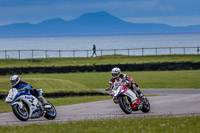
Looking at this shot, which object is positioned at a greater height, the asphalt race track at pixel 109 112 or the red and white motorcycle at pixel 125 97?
the red and white motorcycle at pixel 125 97

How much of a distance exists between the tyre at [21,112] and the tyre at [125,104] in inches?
118

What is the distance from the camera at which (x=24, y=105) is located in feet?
49.2

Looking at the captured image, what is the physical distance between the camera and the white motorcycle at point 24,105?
48.2ft

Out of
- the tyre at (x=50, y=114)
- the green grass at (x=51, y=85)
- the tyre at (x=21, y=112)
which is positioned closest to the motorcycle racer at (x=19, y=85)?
the tyre at (x=21, y=112)

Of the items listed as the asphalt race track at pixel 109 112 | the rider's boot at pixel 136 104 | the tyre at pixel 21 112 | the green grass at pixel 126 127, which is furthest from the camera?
the rider's boot at pixel 136 104

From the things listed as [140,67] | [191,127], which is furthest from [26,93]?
[140,67]

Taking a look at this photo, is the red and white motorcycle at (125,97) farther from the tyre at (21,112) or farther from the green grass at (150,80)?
the green grass at (150,80)

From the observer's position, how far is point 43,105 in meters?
15.3

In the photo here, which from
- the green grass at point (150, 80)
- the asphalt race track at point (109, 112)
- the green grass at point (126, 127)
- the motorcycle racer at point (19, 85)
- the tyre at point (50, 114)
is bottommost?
the green grass at point (150, 80)

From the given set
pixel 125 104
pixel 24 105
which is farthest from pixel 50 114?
pixel 125 104

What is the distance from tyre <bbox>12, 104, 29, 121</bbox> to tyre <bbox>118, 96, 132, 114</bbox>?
2999 millimetres

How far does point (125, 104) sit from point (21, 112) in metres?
3.42

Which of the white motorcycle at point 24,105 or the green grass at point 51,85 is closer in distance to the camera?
the white motorcycle at point 24,105

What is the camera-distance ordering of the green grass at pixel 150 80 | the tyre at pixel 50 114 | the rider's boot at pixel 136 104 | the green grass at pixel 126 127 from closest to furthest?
the green grass at pixel 126 127
the tyre at pixel 50 114
the rider's boot at pixel 136 104
the green grass at pixel 150 80
